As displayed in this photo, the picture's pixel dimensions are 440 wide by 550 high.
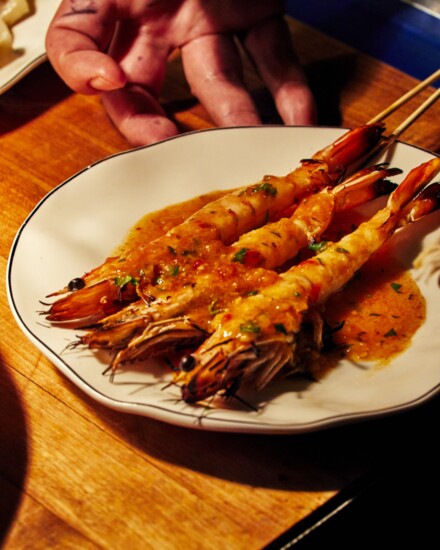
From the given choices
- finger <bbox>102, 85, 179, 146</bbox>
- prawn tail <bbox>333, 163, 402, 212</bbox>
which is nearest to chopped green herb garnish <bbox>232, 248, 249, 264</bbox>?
prawn tail <bbox>333, 163, 402, 212</bbox>

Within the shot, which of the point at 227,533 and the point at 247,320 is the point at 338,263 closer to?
the point at 247,320

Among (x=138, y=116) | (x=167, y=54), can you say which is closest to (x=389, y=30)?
(x=167, y=54)

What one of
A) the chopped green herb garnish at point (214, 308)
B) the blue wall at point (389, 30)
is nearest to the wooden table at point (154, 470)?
the chopped green herb garnish at point (214, 308)

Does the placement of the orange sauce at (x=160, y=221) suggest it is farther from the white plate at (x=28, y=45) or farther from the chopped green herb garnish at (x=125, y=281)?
the white plate at (x=28, y=45)

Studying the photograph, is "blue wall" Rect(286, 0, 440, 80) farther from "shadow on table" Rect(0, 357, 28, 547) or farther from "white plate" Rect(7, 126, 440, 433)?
"shadow on table" Rect(0, 357, 28, 547)

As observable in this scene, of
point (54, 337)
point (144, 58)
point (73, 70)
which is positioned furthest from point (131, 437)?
point (144, 58)

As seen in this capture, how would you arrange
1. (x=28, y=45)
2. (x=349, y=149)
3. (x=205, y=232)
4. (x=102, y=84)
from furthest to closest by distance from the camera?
(x=28, y=45)
(x=102, y=84)
(x=349, y=149)
(x=205, y=232)

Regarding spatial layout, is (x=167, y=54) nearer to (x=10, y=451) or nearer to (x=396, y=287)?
(x=396, y=287)
